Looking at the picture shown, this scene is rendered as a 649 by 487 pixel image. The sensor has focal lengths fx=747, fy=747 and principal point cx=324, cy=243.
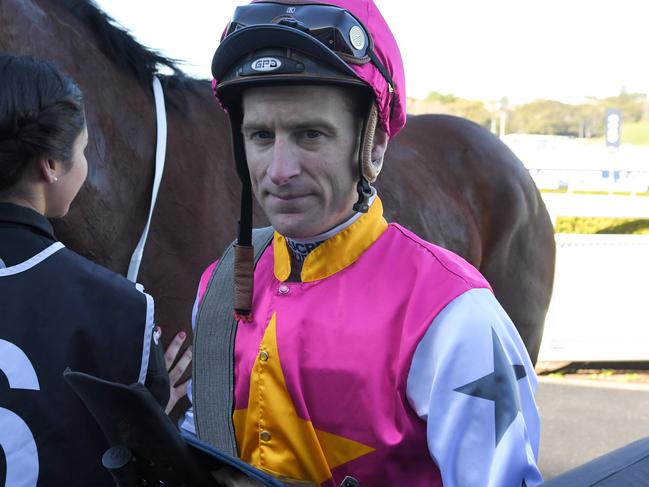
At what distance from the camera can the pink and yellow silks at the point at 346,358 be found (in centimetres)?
119

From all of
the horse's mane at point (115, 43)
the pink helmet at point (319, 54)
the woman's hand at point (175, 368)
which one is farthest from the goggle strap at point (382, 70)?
the horse's mane at point (115, 43)

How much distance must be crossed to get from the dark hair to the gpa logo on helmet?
1.37 feet

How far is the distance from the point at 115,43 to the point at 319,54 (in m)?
1.43

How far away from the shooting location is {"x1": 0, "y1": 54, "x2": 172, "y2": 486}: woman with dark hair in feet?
4.19

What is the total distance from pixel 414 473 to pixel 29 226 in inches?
32.0

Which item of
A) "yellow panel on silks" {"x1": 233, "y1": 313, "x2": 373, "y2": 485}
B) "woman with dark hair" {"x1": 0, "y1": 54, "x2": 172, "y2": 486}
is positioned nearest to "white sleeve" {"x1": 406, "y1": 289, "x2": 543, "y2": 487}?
"yellow panel on silks" {"x1": 233, "y1": 313, "x2": 373, "y2": 485}

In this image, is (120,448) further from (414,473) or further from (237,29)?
(237,29)

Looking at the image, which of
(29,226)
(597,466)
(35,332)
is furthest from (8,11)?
(597,466)

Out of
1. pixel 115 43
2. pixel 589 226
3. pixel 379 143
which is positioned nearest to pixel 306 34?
pixel 379 143

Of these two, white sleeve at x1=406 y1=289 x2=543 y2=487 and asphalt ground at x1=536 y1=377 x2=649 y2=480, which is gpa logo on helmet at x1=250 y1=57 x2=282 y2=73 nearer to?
white sleeve at x1=406 y1=289 x2=543 y2=487

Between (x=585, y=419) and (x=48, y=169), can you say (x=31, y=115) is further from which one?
(x=585, y=419)

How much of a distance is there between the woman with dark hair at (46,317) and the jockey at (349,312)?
0.65 ft

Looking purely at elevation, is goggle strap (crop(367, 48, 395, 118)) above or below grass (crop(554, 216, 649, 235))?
above

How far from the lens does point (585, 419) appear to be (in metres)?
5.08
